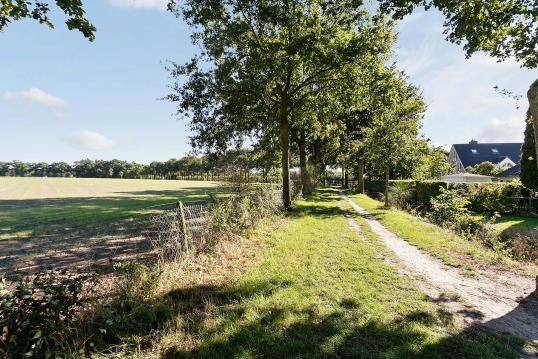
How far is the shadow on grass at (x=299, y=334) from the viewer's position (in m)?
3.96

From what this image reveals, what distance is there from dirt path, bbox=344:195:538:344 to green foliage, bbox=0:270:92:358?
19.6 feet

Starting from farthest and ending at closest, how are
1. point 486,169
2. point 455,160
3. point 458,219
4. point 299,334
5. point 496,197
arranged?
1. point 455,160
2. point 486,169
3. point 496,197
4. point 458,219
5. point 299,334

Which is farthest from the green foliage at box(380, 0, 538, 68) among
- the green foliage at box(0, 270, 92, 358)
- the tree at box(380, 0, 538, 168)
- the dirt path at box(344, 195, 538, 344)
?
the green foliage at box(0, 270, 92, 358)

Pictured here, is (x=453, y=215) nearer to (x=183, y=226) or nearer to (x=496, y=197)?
(x=496, y=197)

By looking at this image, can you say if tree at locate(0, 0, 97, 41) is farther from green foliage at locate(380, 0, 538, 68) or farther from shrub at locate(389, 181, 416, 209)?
shrub at locate(389, 181, 416, 209)

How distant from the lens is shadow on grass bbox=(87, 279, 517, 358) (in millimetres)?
3959

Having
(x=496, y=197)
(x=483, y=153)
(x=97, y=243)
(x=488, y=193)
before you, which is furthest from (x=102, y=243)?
(x=483, y=153)

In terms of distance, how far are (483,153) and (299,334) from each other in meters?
75.2

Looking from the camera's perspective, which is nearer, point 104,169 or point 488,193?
point 488,193

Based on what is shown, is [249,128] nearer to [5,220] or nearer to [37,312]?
[5,220]

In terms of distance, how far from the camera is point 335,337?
14.1 feet

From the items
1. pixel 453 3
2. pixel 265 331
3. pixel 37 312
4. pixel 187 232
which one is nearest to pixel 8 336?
pixel 37 312

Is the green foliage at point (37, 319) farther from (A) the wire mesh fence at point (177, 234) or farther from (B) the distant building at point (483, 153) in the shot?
(B) the distant building at point (483, 153)

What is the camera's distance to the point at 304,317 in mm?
4906
